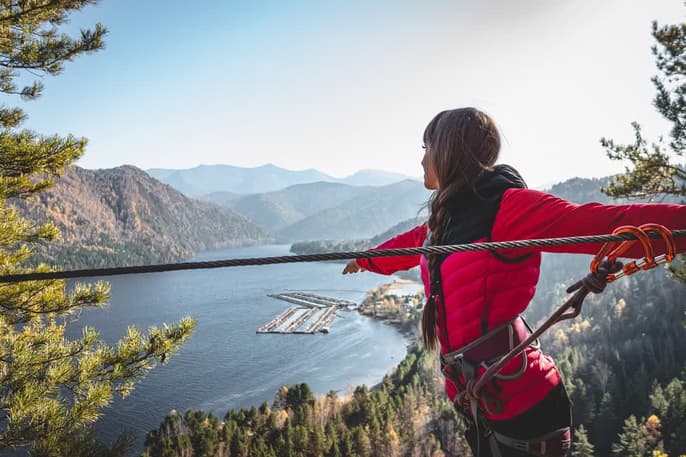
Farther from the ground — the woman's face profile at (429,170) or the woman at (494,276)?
the woman's face profile at (429,170)

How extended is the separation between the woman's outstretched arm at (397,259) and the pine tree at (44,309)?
3.16 m

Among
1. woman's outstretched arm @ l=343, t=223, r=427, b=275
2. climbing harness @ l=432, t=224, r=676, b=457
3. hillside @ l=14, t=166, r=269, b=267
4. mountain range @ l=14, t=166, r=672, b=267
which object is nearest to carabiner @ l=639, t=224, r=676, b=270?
climbing harness @ l=432, t=224, r=676, b=457

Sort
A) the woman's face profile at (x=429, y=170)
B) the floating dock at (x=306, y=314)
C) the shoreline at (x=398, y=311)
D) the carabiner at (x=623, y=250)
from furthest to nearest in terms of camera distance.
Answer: the shoreline at (x=398, y=311) < the floating dock at (x=306, y=314) < the woman's face profile at (x=429, y=170) < the carabiner at (x=623, y=250)

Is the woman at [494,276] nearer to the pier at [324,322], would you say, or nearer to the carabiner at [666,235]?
the carabiner at [666,235]

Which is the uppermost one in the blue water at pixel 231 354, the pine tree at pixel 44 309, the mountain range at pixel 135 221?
the mountain range at pixel 135 221

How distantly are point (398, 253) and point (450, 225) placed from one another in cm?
20

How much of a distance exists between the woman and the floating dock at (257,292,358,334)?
169 ft

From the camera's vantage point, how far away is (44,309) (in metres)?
4.41

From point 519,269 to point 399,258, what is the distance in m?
0.87

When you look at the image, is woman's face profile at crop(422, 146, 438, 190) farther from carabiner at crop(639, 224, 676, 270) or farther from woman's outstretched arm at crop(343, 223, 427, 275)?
carabiner at crop(639, 224, 676, 270)

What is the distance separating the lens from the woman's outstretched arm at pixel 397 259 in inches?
77.2

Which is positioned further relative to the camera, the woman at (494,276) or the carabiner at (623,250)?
the woman at (494,276)

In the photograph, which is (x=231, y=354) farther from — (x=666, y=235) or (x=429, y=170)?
(x=666, y=235)

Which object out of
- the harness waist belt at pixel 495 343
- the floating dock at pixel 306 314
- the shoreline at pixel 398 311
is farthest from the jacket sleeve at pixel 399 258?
the shoreline at pixel 398 311
